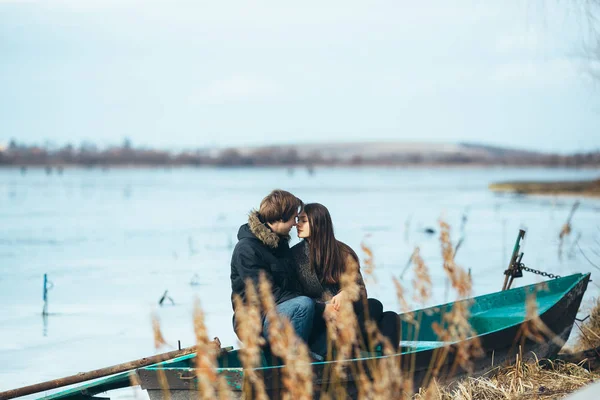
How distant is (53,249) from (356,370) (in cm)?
1347

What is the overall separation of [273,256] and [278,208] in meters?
0.29

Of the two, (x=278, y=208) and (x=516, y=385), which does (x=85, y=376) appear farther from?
(x=516, y=385)

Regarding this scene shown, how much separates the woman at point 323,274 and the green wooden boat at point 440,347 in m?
0.26

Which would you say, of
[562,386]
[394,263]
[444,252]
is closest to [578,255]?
[394,263]

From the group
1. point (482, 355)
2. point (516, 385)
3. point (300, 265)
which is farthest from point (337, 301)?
point (516, 385)

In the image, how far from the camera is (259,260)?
16.6 ft

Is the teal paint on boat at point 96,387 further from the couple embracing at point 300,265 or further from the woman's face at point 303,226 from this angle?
the woman's face at point 303,226

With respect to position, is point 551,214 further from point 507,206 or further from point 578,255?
point 578,255

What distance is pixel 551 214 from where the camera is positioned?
2552 centimetres

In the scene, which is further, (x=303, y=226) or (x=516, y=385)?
(x=516, y=385)

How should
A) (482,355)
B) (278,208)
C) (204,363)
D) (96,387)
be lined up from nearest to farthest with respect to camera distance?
(204,363), (278,208), (96,387), (482,355)

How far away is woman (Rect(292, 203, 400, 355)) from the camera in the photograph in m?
5.12

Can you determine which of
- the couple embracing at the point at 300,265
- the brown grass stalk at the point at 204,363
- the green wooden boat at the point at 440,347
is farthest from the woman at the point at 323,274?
the brown grass stalk at the point at 204,363

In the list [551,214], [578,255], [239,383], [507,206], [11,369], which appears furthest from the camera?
[507,206]
